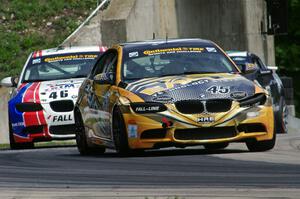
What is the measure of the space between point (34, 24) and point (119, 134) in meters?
21.0

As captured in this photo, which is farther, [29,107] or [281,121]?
[281,121]

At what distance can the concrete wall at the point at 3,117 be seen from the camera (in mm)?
29266

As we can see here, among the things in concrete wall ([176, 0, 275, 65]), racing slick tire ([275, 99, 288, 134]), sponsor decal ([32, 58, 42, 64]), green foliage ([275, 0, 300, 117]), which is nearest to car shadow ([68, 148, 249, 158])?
sponsor decal ([32, 58, 42, 64])

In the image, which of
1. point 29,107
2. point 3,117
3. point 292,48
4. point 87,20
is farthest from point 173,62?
point 292,48

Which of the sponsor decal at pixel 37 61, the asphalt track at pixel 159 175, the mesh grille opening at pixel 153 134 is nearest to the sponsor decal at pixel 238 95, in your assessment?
the asphalt track at pixel 159 175

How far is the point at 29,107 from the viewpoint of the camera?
20.6 m

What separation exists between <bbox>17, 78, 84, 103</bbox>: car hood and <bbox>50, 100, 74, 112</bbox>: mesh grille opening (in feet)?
0.21

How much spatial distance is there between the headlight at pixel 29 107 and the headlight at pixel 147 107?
547 centimetres

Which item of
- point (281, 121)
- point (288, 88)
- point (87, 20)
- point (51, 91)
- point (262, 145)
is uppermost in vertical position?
point (51, 91)

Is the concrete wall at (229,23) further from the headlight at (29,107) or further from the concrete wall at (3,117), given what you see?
the headlight at (29,107)

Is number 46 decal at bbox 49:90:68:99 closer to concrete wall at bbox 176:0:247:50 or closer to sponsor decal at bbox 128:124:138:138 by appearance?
sponsor decal at bbox 128:124:138:138

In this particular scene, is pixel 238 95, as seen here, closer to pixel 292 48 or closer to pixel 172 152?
pixel 172 152

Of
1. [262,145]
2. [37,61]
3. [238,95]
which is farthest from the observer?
[37,61]

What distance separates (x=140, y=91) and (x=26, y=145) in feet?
19.9
